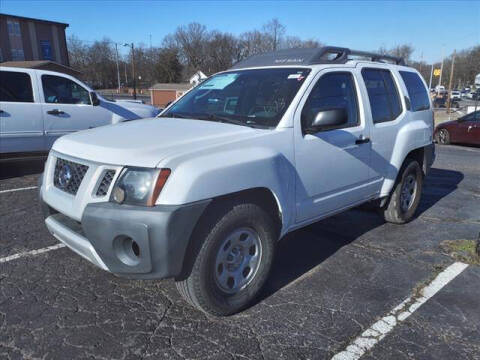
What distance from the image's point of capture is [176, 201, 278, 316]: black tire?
2.48 meters

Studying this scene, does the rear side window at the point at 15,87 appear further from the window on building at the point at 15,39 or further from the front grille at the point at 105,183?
the window on building at the point at 15,39

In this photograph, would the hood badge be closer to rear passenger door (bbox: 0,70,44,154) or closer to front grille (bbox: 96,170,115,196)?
front grille (bbox: 96,170,115,196)

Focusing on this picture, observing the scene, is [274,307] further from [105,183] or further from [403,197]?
[403,197]

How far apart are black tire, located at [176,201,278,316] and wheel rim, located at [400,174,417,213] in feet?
8.44

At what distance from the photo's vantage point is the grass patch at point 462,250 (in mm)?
3901

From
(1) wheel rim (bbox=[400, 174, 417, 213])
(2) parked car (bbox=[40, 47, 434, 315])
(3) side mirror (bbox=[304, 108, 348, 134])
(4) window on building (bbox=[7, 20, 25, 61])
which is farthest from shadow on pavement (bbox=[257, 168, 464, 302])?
(4) window on building (bbox=[7, 20, 25, 61])

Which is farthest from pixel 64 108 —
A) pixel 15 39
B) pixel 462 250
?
pixel 15 39

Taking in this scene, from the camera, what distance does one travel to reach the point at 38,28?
48812mm

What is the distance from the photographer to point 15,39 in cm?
4769

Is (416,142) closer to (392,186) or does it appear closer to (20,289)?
(392,186)

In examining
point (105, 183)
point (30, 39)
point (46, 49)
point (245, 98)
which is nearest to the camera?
point (105, 183)

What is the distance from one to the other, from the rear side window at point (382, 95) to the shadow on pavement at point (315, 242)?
139 centimetres

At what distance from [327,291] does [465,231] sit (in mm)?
2577

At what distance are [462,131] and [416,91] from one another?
33.7ft
